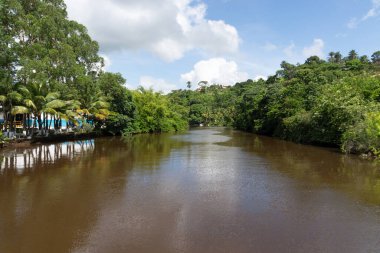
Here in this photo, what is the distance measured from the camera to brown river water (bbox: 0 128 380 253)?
7051mm

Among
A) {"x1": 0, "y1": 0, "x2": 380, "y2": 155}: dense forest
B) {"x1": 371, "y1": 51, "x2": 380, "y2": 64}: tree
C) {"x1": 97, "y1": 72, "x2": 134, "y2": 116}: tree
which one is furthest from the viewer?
{"x1": 371, "y1": 51, "x2": 380, "y2": 64}: tree

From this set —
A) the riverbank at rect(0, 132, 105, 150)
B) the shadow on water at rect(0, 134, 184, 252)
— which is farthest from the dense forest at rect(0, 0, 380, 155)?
the shadow on water at rect(0, 134, 184, 252)

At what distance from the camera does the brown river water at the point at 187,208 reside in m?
7.05

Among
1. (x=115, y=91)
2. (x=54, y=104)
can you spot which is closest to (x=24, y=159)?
(x=54, y=104)

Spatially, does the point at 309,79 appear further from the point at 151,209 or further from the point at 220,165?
the point at 151,209

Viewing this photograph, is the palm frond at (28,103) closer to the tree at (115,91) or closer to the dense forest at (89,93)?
the dense forest at (89,93)

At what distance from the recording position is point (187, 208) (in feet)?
31.4

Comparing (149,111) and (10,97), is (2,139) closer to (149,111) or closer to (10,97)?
(10,97)

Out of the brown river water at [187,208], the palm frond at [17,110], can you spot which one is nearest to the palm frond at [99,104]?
the palm frond at [17,110]

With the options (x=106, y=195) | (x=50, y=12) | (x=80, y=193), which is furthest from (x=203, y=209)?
(x=50, y=12)

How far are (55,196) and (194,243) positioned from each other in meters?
5.84

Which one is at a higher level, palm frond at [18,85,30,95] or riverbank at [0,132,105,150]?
palm frond at [18,85,30,95]

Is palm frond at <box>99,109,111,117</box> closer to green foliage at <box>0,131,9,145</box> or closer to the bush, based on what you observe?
green foliage at <box>0,131,9,145</box>

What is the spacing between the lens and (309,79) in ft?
125
